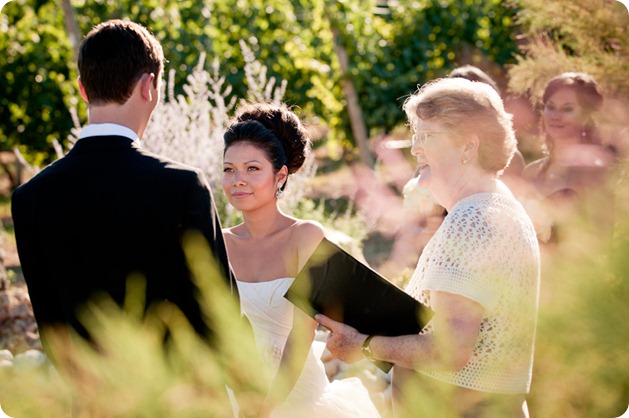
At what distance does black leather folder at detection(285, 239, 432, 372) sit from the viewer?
2.19 metres

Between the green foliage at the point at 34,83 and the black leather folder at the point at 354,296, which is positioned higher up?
the black leather folder at the point at 354,296

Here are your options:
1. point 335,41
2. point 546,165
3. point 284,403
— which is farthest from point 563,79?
point 335,41

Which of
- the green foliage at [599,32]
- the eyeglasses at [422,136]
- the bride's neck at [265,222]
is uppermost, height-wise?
the green foliage at [599,32]

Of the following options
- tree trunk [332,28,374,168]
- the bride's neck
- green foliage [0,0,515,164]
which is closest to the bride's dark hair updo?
the bride's neck

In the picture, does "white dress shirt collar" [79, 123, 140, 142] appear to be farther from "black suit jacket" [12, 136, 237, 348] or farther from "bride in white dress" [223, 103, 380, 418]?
"bride in white dress" [223, 103, 380, 418]

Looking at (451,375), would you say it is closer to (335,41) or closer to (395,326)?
(395,326)

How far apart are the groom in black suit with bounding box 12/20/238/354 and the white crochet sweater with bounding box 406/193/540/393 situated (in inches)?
24.6

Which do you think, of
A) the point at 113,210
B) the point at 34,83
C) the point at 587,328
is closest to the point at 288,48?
the point at 34,83

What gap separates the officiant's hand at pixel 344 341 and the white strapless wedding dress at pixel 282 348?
0.71m

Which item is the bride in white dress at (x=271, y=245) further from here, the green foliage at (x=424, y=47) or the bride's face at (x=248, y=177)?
the green foliage at (x=424, y=47)

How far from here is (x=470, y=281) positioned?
215cm

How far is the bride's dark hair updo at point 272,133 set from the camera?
3135 millimetres

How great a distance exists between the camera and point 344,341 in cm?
231

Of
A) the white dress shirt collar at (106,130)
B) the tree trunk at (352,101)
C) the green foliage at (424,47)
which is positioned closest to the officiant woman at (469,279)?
the white dress shirt collar at (106,130)
